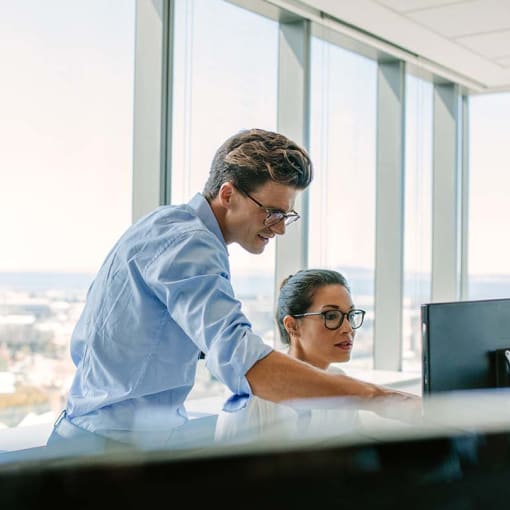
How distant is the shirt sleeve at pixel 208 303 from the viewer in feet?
3.46

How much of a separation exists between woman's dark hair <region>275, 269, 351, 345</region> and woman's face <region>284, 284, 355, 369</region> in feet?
0.05

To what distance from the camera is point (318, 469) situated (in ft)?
0.97

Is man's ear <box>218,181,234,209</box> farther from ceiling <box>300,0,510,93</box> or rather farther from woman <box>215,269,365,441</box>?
ceiling <box>300,0,510,93</box>

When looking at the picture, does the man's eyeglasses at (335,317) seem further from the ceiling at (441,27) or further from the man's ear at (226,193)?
the ceiling at (441,27)

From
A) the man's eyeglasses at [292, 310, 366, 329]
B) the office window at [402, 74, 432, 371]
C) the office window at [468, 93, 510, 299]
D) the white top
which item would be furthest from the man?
the office window at [468, 93, 510, 299]

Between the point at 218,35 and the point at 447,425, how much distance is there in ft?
10.2

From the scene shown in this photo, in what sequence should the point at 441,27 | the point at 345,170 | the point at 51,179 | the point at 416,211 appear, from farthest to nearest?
the point at 416,211 < the point at 345,170 < the point at 441,27 < the point at 51,179

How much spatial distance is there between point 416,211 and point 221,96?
2015 millimetres

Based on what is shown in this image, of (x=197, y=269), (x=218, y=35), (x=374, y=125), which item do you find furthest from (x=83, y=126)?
(x=374, y=125)

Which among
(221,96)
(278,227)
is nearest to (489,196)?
(221,96)

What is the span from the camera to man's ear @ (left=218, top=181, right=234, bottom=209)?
136 centimetres

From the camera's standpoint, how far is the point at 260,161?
1343 mm

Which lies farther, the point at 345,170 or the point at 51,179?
the point at 345,170

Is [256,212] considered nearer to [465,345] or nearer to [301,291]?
[465,345]
